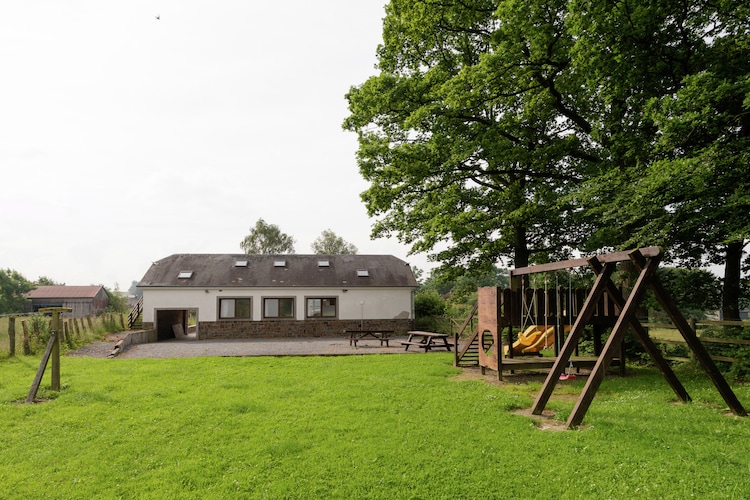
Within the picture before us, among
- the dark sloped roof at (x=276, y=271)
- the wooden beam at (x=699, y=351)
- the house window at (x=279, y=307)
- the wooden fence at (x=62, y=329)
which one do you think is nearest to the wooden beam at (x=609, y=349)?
the wooden beam at (x=699, y=351)

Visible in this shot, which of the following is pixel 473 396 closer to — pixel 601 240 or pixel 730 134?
pixel 601 240

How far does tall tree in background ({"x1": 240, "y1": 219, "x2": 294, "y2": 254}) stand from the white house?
23549 millimetres

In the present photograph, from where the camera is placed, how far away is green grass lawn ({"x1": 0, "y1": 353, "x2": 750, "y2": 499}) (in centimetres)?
470

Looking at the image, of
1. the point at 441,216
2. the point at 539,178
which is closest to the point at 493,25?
the point at 539,178

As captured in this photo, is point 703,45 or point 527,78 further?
point 527,78

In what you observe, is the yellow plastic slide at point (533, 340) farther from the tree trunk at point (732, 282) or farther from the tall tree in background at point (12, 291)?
the tall tree in background at point (12, 291)

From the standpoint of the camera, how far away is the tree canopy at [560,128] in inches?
409

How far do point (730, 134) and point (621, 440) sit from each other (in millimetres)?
8941

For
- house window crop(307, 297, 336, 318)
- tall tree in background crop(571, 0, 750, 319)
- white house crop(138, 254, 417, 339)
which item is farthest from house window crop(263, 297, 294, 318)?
tall tree in background crop(571, 0, 750, 319)

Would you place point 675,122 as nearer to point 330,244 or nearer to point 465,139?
point 465,139

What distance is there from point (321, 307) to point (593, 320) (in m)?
17.8

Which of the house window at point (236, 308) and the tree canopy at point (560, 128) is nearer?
the tree canopy at point (560, 128)

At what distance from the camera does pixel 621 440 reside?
18.8ft

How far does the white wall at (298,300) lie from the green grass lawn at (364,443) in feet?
51.5
